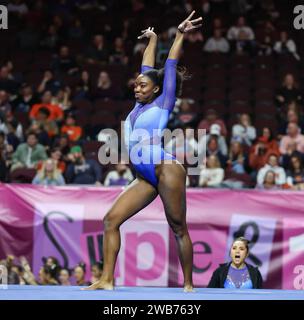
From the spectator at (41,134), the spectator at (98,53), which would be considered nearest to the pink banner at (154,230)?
the spectator at (41,134)

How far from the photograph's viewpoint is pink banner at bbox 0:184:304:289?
9.56 metres

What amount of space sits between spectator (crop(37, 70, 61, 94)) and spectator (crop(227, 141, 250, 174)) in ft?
10.4

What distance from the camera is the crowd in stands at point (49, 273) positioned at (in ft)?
30.6

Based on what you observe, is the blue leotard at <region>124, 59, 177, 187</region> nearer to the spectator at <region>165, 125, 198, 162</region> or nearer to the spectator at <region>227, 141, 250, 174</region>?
the spectator at <region>165, 125, 198, 162</region>

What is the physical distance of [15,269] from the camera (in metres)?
9.45

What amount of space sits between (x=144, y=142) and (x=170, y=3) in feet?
33.6

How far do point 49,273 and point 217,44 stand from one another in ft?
22.2

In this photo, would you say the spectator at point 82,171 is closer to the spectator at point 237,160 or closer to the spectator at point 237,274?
the spectator at point 237,160

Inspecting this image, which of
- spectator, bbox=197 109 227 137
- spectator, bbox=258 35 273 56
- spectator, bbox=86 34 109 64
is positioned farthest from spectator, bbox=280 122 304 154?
spectator, bbox=86 34 109 64

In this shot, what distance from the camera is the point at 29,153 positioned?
12070 mm

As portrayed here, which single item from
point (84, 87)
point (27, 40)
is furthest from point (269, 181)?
point (27, 40)

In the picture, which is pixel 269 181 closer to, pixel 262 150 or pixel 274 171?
pixel 274 171

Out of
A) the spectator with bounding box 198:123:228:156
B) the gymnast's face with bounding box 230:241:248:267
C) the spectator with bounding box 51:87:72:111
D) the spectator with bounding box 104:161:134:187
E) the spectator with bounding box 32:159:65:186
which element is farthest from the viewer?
the spectator with bounding box 51:87:72:111
